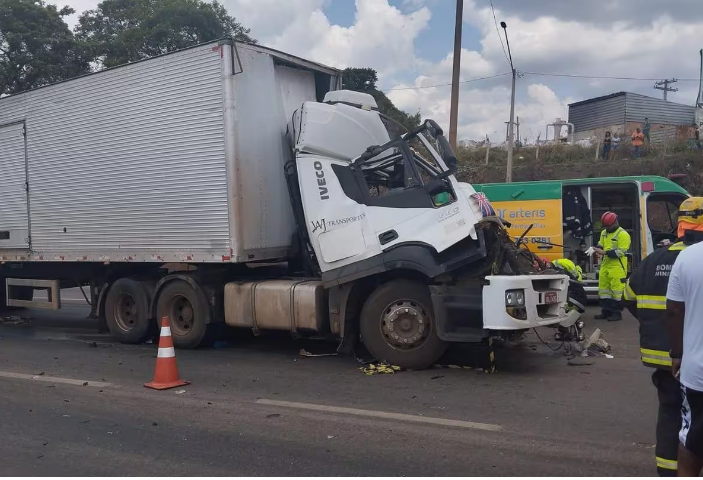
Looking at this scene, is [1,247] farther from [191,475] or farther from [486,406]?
[486,406]

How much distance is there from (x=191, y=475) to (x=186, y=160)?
459 cm

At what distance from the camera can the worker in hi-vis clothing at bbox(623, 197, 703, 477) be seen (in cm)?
344

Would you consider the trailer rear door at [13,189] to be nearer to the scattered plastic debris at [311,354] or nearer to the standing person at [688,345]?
the scattered plastic debris at [311,354]

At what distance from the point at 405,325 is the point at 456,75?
407 inches

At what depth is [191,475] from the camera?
407cm

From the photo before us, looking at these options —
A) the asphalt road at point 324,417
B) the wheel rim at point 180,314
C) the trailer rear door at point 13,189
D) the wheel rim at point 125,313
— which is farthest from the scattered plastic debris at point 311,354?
the trailer rear door at point 13,189

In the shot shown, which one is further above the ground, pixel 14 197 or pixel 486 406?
pixel 14 197

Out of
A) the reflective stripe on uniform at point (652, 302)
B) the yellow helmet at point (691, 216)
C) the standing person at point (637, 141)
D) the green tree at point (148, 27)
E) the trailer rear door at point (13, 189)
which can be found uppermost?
the green tree at point (148, 27)

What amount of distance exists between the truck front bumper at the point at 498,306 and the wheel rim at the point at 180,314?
3.57m

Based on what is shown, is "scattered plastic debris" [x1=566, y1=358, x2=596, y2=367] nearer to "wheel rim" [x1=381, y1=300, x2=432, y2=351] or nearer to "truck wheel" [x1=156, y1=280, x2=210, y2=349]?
"wheel rim" [x1=381, y1=300, x2=432, y2=351]

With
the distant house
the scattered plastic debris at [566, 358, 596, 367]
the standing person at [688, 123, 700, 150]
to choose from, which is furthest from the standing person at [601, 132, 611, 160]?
the scattered plastic debris at [566, 358, 596, 367]

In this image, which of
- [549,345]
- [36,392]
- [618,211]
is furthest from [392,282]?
[618,211]

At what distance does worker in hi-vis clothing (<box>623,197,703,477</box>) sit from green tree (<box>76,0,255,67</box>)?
32.1 m

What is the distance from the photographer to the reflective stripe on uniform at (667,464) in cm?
342
